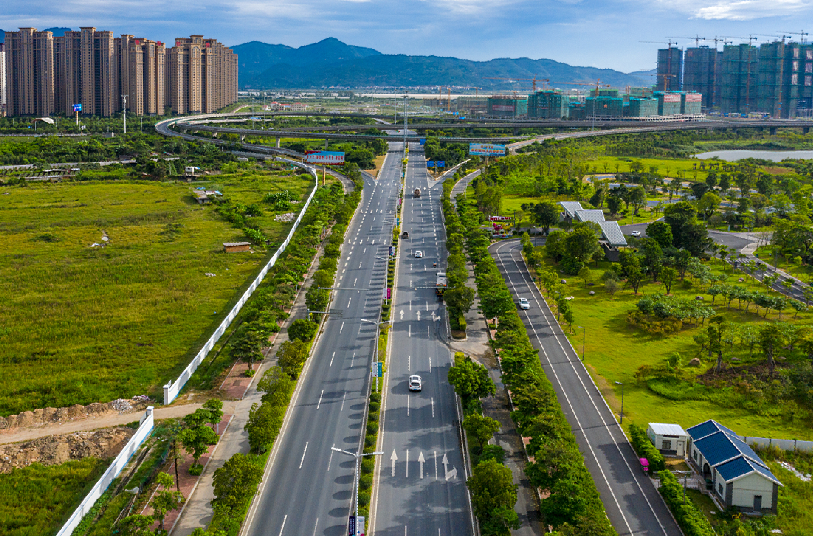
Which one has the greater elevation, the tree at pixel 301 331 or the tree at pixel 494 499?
the tree at pixel 301 331

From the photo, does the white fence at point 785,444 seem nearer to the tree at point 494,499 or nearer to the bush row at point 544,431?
the bush row at point 544,431

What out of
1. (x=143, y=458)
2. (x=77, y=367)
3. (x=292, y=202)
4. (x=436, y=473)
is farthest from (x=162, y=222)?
(x=436, y=473)

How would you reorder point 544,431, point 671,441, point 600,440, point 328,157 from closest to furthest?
point 544,431 → point 671,441 → point 600,440 → point 328,157

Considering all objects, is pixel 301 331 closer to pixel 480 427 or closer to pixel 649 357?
pixel 480 427

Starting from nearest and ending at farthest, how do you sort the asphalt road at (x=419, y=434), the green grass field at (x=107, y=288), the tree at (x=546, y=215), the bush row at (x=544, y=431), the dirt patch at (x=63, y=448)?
the bush row at (x=544, y=431)
the asphalt road at (x=419, y=434)
the dirt patch at (x=63, y=448)
the green grass field at (x=107, y=288)
the tree at (x=546, y=215)

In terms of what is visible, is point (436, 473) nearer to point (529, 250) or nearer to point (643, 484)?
point (643, 484)

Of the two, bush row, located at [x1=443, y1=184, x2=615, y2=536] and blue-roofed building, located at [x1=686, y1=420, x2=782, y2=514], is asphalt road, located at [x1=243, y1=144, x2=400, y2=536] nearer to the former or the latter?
bush row, located at [x1=443, y1=184, x2=615, y2=536]

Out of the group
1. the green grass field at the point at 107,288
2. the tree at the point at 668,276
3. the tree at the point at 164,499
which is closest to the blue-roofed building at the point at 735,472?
the tree at the point at 164,499

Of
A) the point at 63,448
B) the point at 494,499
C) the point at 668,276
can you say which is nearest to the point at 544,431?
the point at 494,499
